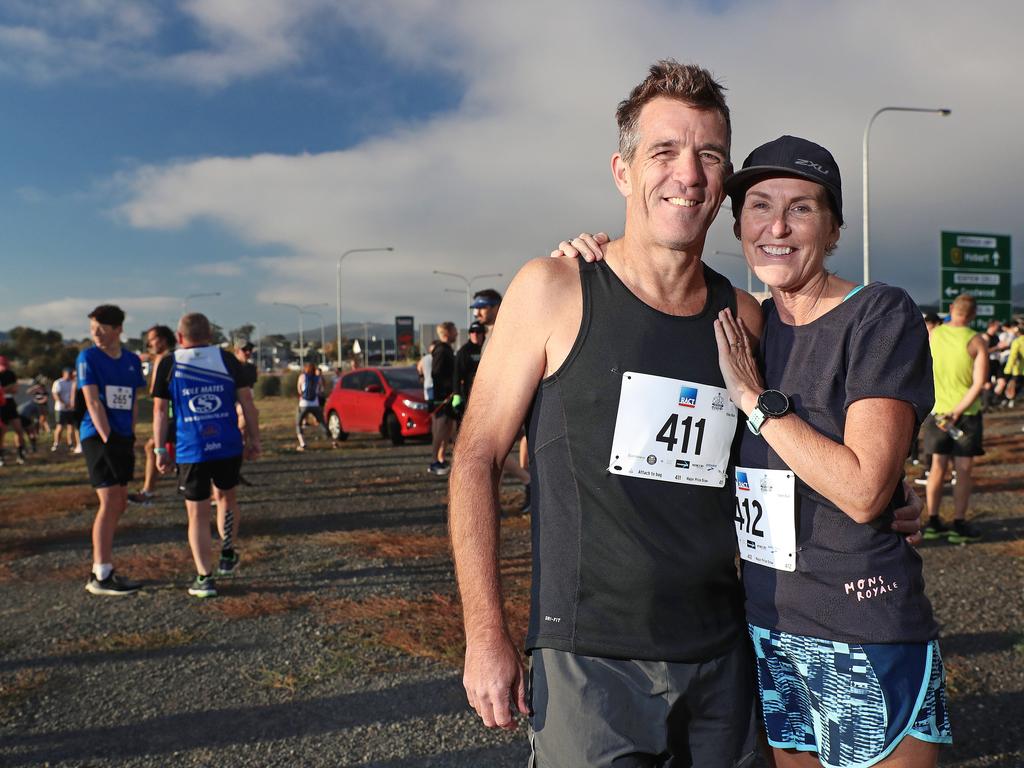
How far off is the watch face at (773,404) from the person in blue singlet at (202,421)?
453cm

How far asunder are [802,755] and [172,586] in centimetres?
504

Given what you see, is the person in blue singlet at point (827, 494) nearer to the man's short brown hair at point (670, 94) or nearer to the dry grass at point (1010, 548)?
the man's short brown hair at point (670, 94)

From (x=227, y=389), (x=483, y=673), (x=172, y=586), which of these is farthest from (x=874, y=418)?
(x=172, y=586)

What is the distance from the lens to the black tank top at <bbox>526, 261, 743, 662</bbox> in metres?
1.73

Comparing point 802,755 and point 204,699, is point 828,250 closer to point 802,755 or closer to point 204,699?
point 802,755

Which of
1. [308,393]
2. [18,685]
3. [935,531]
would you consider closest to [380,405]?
[308,393]

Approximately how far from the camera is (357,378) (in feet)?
50.9

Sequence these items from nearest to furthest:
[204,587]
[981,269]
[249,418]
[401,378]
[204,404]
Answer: [204,587] → [204,404] → [249,418] → [401,378] → [981,269]

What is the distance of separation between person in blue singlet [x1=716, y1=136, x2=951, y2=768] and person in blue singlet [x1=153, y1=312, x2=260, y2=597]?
4.44 meters

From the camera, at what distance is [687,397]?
1832mm

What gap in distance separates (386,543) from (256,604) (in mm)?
1821

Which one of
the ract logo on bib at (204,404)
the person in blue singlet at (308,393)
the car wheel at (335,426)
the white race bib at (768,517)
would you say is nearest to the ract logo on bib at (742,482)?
the white race bib at (768,517)

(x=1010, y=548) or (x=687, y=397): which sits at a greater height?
(x=687, y=397)

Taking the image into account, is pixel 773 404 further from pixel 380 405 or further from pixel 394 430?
pixel 380 405
